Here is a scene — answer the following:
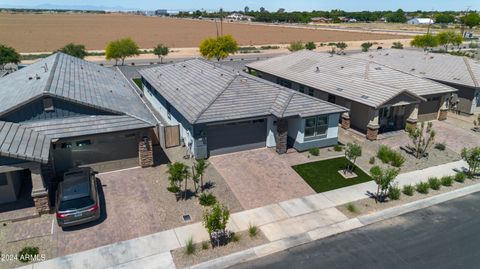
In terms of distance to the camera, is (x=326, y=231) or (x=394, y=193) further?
(x=394, y=193)

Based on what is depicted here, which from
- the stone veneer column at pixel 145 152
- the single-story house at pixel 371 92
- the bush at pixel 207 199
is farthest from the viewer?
the single-story house at pixel 371 92

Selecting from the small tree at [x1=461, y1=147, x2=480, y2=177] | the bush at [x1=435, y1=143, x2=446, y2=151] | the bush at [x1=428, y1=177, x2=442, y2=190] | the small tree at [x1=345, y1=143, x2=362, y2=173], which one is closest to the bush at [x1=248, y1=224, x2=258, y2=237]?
the small tree at [x1=345, y1=143, x2=362, y2=173]

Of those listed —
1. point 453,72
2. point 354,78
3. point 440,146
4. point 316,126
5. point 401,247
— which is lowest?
point 401,247

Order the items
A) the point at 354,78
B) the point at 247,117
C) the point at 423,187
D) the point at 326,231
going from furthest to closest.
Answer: the point at 354,78 < the point at 247,117 < the point at 423,187 < the point at 326,231

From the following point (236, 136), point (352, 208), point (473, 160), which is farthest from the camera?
point (236, 136)

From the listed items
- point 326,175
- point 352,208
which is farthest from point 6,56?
point 352,208

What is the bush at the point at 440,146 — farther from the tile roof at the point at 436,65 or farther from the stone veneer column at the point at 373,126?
the tile roof at the point at 436,65

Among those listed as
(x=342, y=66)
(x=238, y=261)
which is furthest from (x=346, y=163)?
(x=342, y=66)

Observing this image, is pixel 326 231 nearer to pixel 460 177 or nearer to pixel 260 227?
pixel 260 227

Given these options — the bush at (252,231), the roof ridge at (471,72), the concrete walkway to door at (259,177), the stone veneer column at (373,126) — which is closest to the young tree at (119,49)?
the concrete walkway to door at (259,177)
